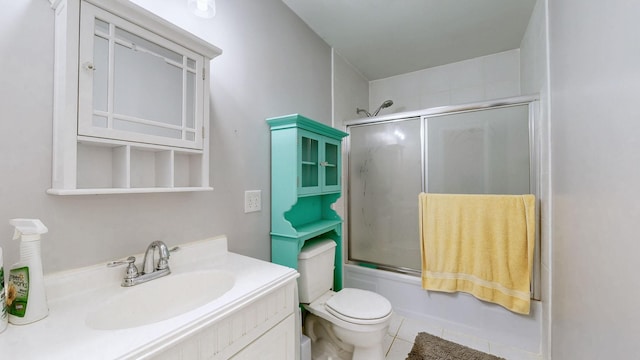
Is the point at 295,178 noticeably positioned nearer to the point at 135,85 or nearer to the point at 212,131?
the point at 212,131

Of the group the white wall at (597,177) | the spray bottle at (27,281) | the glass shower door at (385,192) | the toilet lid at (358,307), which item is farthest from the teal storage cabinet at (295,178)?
the white wall at (597,177)

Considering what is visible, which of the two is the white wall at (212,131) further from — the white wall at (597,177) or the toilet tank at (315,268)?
the white wall at (597,177)

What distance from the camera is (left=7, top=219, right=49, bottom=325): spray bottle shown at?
606mm

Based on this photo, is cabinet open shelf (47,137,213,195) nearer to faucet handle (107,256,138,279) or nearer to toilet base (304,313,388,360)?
faucet handle (107,256,138,279)

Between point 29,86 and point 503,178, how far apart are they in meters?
2.35

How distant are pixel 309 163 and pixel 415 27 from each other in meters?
1.35

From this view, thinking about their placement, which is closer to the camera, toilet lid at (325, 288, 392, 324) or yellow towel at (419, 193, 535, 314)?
toilet lid at (325, 288, 392, 324)

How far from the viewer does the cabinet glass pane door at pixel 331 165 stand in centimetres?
172

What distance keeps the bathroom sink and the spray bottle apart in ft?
0.37

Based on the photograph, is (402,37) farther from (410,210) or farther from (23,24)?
(23,24)

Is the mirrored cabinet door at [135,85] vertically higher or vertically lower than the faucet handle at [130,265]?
higher

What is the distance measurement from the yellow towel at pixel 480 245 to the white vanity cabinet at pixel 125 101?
1.61 metres

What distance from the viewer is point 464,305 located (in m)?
1.82

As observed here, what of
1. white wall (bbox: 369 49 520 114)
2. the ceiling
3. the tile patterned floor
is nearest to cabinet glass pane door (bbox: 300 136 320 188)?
the ceiling
